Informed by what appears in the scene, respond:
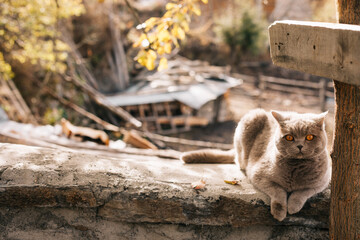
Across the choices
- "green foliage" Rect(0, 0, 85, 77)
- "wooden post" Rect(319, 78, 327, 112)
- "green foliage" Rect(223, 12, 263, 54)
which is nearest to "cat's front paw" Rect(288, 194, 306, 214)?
"green foliage" Rect(0, 0, 85, 77)

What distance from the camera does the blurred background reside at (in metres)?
6.20

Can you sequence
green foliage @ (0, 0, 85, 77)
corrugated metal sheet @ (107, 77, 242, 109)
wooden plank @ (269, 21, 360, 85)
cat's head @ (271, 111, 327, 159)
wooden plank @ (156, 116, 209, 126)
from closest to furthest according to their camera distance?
wooden plank @ (269, 21, 360, 85), cat's head @ (271, 111, 327, 159), green foliage @ (0, 0, 85, 77), corrugated metal sheet @ (107, 77, 242, 109), wooden plank @ (156, 116, 209, 126)

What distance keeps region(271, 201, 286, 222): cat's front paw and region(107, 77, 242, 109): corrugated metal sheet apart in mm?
9119

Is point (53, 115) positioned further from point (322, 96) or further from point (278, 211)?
point (322, 96)

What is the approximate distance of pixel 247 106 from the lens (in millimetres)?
14656

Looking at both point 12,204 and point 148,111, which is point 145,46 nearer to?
point 12,204

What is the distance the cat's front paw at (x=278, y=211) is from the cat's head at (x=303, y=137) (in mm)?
360

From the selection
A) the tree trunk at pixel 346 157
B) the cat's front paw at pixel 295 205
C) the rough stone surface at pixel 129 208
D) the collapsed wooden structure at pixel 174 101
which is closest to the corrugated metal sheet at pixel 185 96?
the collapsed wooden structure at pixel 174 101

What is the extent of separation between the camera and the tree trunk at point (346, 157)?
69.0 inches

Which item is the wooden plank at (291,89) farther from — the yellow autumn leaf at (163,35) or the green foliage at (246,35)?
the yellow autumn leaf at (163,35)

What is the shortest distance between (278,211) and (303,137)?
0.56 meters

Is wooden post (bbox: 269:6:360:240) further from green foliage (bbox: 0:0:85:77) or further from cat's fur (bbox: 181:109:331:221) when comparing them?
green foliage (bbox: 0:0:85:77)

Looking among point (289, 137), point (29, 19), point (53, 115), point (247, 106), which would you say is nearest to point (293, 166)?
point (289, 137)

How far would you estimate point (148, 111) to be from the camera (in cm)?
1220
